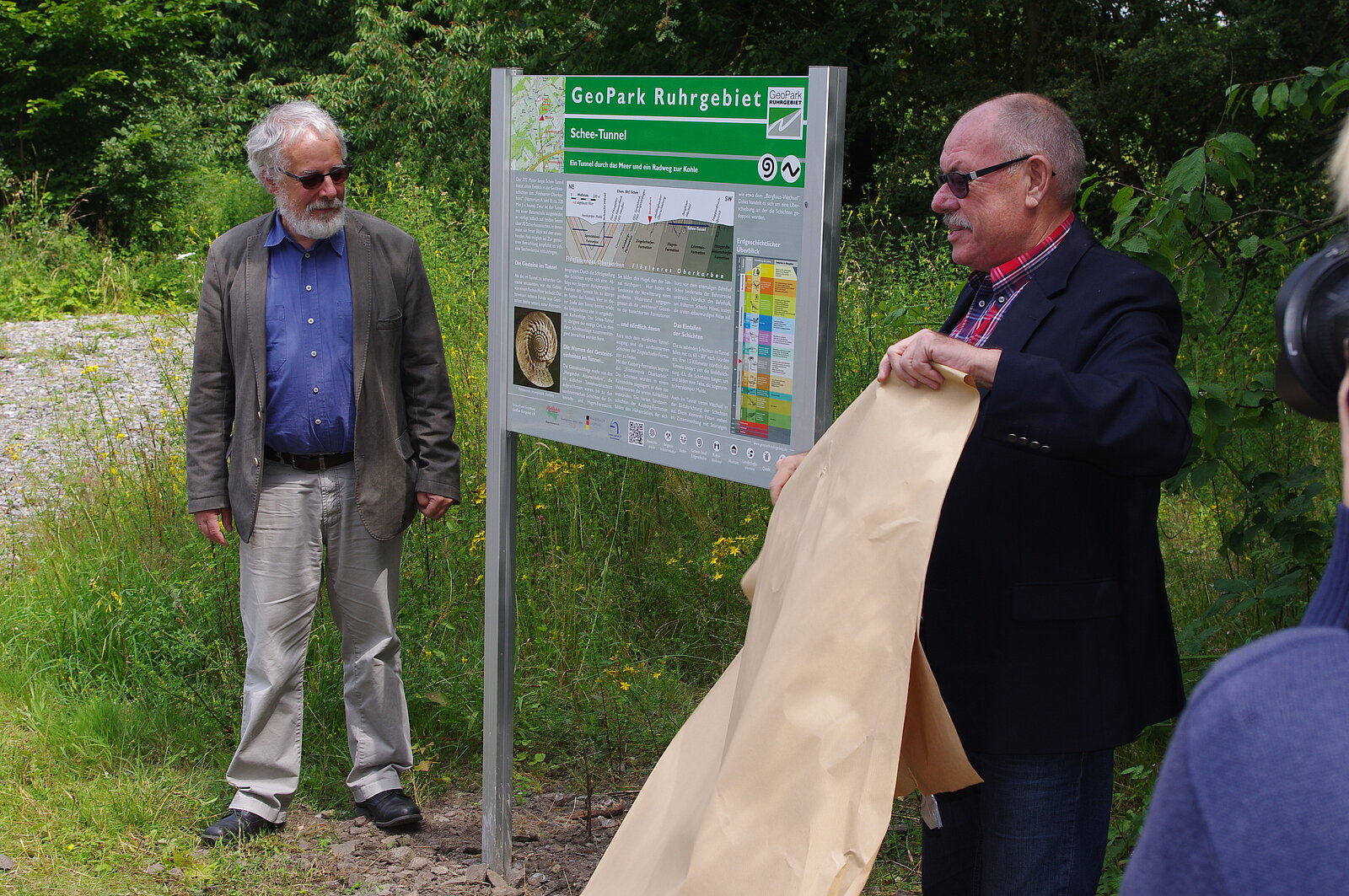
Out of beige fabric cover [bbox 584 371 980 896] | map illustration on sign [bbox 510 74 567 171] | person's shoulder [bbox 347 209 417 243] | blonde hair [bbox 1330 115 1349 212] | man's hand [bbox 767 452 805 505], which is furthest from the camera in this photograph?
person's shoulder [bbox 347 209 417 243]

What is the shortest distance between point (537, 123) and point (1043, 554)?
168cm

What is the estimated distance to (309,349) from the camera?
367 centimetres

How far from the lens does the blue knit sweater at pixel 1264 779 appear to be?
0.70 metres

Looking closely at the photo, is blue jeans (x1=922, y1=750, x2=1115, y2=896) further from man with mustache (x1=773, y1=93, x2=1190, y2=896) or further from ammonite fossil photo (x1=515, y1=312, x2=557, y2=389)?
ammonite fossil photo (x1=515, y1=312, x2=557, y2=389)

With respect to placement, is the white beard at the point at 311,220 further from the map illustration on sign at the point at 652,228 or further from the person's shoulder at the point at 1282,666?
the person's shoulder at the point at 1282,666

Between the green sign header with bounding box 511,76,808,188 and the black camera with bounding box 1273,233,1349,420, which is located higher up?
the green sign header with bounding box 511,76,808,188

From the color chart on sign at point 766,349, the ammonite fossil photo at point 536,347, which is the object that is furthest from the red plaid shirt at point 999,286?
the ammonite fossil photo at point 536,347

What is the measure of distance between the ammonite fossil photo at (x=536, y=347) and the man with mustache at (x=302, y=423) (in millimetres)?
674

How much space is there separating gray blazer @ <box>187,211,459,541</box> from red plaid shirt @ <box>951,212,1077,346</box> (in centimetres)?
194

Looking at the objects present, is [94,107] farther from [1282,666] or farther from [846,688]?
[1282,666]

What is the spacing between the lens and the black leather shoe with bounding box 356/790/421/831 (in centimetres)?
383

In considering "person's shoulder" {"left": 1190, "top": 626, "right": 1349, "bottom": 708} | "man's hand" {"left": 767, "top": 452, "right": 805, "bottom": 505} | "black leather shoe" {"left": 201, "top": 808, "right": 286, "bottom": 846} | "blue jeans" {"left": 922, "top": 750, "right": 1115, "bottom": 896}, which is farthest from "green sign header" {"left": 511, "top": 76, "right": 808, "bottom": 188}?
"black leather shoe" {"left": 201, "top": 808, "right": 286, "bottom": 846}

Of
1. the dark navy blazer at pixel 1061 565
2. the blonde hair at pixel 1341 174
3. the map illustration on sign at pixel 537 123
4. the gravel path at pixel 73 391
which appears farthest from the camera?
the gravel path at pixel 73 391

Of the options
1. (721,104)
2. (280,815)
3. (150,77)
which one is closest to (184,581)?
(280,815)
